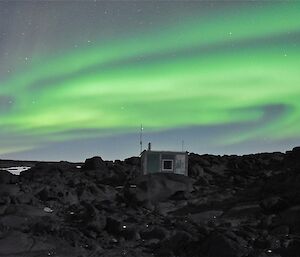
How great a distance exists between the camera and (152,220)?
1694 centimetres

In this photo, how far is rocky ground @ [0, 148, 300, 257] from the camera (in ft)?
39.8

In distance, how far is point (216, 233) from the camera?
483 inches

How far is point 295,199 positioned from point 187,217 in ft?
13.2

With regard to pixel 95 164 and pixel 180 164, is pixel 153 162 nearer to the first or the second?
pixel 180 164

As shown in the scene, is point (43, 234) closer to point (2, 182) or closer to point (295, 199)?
point (295, 199)

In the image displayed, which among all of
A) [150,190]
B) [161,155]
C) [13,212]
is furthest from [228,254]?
[161,155]

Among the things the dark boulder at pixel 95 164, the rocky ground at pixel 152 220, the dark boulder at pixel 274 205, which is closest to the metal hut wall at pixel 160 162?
the rocky ground at pixel 152 220

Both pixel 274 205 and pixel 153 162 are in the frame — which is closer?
pixel 274 205

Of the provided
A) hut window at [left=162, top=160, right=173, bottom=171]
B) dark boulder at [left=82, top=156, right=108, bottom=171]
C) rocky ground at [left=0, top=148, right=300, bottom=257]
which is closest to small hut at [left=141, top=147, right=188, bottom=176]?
hut window at [left=162, top=160, right=173, bottom=171]

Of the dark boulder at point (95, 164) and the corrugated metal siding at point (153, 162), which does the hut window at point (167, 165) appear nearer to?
the corrugated metal siding at point (153, 162)

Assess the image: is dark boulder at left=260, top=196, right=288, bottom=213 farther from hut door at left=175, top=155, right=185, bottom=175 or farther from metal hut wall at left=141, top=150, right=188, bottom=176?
hut door at left=175, top=155, right=185, bottom=175

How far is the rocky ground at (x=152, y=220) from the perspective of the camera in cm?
1212

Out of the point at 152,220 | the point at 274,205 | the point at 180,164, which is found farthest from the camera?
the point at 180,164

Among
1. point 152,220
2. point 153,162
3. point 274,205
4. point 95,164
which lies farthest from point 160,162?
point 274,205
